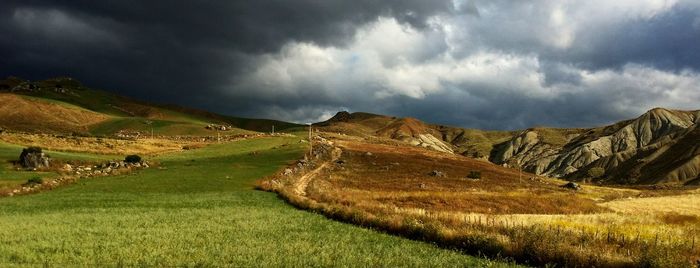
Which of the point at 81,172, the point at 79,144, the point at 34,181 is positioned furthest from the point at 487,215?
the point at 79,144

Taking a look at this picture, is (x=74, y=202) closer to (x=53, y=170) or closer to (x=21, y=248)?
(x=21, y=248)

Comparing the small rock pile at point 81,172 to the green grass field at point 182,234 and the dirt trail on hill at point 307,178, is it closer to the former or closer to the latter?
the green grass field at point 182,234

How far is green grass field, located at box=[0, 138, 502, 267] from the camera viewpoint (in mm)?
18047

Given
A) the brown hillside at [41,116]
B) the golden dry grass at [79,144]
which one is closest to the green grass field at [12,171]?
the golden dry grass at [79,144]

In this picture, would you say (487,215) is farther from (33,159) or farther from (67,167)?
(33,159)

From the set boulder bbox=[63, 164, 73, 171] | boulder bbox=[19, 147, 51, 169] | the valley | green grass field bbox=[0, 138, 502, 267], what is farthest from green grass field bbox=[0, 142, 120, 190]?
green grass field bbox=[0, 138, 502, 267]

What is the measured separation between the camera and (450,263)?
18.5m

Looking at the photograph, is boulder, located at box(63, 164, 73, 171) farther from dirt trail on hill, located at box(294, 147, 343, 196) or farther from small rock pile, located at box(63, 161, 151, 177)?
dirt trail on hill, located at box(294, 147, 343, 196)

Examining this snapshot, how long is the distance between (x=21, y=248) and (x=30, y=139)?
293 ft

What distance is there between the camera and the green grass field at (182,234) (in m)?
18.0

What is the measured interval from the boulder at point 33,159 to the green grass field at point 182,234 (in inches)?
647

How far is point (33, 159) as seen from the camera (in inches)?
2623

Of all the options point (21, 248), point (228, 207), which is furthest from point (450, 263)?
point (228, 207)

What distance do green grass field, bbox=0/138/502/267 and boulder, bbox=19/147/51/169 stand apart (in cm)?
1643
